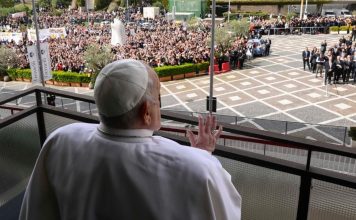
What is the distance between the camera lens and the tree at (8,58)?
83.7 ft

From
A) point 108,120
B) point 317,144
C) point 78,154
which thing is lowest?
point 317,144

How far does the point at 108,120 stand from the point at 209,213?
0.49m

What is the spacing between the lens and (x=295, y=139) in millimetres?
2303

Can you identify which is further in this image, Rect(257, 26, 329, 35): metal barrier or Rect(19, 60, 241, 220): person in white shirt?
Rect(257, 26, 329, 35): metal barrier

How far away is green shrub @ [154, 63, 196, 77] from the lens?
22.8 meters

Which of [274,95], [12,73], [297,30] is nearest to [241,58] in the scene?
[274,95]

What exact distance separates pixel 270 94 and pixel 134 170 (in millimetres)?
18341

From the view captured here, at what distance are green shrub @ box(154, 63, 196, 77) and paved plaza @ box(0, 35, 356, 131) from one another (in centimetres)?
64

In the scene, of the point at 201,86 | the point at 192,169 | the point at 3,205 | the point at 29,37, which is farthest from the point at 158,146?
the point at 29,37

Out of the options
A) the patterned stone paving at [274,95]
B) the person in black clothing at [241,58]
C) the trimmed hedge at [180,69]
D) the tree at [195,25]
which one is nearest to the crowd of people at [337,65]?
the patterned stone paving at [274,95]

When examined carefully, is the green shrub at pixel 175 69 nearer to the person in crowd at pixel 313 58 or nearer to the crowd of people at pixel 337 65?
the person in crowd at pixel 313 58

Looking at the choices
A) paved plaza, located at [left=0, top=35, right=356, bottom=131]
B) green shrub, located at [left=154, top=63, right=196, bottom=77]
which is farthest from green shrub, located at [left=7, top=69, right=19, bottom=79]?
green shrub, located at [left=154, top=63, right=196, bottom=77]

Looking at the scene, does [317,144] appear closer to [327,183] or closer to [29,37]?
[327,183]

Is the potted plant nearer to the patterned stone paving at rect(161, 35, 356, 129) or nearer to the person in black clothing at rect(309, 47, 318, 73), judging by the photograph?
the patterned stone paving at rect(161, 35, 356, 129)
